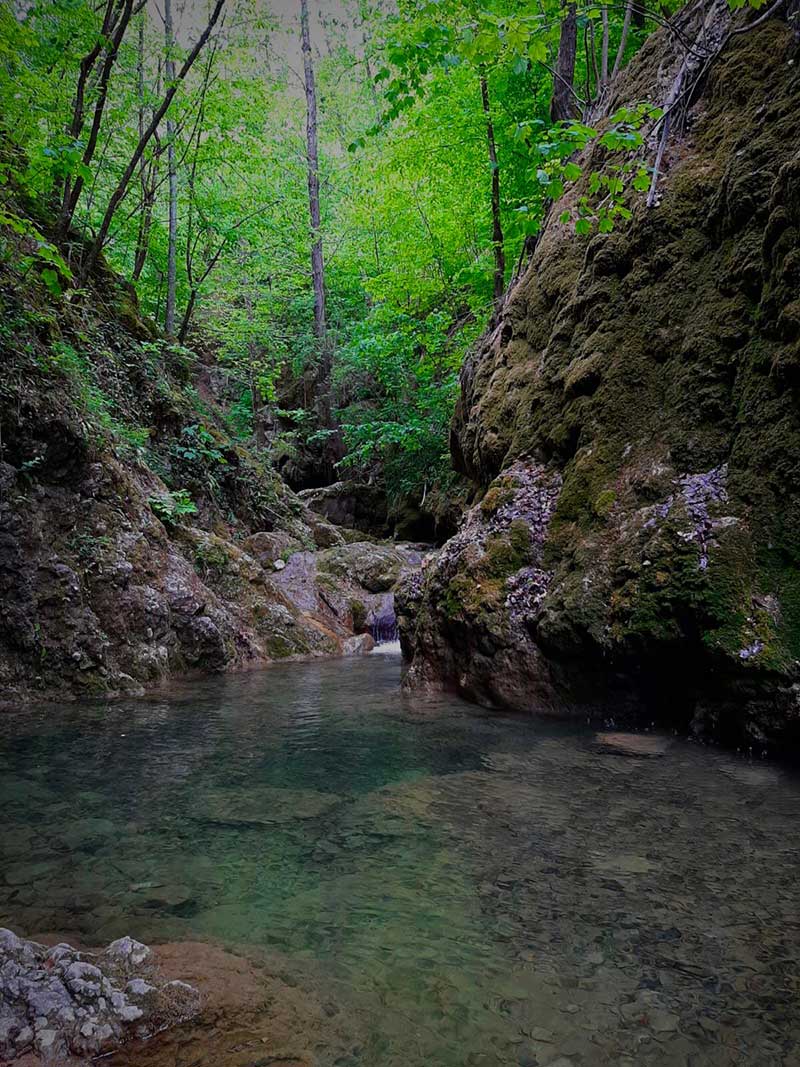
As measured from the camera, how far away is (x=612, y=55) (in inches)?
440

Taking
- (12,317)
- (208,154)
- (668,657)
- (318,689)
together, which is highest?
(208,154)

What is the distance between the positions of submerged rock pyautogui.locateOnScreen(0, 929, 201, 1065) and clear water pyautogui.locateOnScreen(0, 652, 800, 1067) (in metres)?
0.20

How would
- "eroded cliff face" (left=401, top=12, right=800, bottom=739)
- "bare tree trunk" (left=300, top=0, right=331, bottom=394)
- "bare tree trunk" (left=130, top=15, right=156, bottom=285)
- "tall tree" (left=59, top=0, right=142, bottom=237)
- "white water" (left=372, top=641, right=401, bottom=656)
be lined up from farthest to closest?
"bare tree trunk" (left=300, top=0, right=331, bottom=394) → "bare tree trunk" (left=130, top=15, right=156, bottom=285) → "white water" (left=372, top=641, right=401, bottom=656) → "tall tree" (left=59, top=0, right=142, bottom=237) → "eroded cliff face" (left=401, top=12, right=800, bottom=739)

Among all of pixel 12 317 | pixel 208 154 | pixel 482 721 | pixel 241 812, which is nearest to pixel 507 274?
pixel 208 154

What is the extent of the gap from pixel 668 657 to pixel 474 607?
1.91 m

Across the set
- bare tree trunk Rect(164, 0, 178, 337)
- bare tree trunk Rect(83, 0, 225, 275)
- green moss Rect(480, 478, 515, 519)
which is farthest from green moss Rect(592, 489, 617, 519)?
bare tree trunk Rect(164, 0, 178, 337)

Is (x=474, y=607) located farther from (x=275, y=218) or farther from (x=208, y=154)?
(x=275, y=218)

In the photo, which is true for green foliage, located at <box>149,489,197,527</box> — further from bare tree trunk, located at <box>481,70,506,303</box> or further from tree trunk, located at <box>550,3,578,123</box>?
tree trunk, located at <box>550,3,578,123</box>

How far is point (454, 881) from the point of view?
2609 mm

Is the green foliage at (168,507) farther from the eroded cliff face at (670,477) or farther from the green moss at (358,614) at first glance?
the eroded cliff face at (670,477)

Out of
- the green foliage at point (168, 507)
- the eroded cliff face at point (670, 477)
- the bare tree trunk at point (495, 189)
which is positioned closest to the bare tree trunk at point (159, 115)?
the green foliage at point (168, 507)

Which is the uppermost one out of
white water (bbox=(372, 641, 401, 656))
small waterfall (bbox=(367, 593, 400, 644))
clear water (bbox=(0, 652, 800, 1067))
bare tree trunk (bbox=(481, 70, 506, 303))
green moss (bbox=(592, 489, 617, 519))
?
bare tree trunk (bbox=(481, 70, 506, 303))

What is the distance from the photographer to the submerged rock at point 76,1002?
1.59m

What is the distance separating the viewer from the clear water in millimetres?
1781
